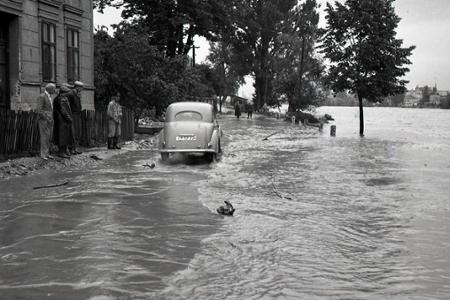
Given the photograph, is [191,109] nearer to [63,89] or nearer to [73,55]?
[63,89]

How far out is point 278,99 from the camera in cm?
7531

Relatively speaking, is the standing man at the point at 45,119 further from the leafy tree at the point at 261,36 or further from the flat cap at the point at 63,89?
the leafy tree at the point at 261,36

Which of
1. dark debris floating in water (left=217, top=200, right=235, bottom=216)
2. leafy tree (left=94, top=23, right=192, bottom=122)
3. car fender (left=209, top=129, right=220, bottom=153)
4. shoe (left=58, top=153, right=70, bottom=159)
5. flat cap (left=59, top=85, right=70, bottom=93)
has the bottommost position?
dark debris floating in water (left=217, top=200, right=235, bottom=216)

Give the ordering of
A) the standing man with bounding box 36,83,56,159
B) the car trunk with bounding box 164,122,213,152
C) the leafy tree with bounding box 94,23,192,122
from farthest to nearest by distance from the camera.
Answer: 1. the leafy tree with bounding box 94,23,192,122
2. the car trunk with bounding box 164,122,213,152
3. the standing man with bounding box 36,83,56,159

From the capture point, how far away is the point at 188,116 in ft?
56.9

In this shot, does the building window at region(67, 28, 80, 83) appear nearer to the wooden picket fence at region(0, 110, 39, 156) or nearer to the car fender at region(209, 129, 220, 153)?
the wooden picket fence at region(0, 110, 39, 156)

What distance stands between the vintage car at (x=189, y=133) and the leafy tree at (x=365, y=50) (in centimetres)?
2003

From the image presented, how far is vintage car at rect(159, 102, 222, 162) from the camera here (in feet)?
53.8

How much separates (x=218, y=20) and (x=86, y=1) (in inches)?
922

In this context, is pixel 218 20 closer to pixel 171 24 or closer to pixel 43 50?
pixel 171 24

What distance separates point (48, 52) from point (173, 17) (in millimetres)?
21940

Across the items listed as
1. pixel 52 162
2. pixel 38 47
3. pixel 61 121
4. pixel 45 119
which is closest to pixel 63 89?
pixel 61 121

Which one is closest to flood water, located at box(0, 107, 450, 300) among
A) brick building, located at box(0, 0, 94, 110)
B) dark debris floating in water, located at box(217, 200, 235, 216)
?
dark debris floating in water, located at box(217, 200, 235, 216)

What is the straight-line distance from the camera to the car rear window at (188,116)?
17.3m
